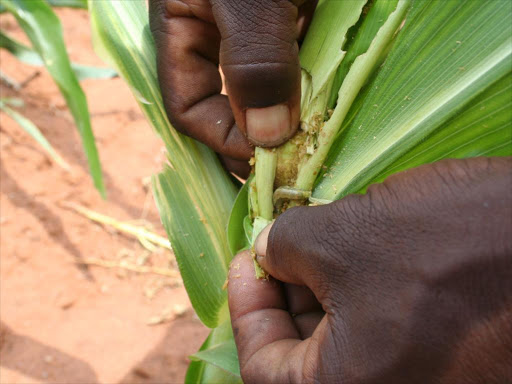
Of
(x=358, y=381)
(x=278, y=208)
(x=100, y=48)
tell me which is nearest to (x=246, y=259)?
(x=278, y=208)

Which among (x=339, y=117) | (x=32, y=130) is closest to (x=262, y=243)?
(x=339, y=117)

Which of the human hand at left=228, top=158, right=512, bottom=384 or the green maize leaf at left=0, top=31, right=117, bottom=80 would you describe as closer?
the human hand at left=228, top=158, right=512, bottom=384

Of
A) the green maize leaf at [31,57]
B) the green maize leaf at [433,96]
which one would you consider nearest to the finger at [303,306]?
the green maize leaf at [433,96]

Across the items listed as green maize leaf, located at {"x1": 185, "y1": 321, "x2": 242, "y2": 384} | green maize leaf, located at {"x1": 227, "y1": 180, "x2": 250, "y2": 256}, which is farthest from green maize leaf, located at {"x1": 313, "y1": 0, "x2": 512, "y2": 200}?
green maize leaf, located at {"x1": 185, "y1": 321, "x2": 242, "y2": 384}

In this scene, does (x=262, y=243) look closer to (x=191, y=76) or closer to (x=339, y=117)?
(x=339, y=117)

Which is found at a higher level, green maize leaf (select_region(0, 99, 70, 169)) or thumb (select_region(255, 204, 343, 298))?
thumb (select_region(255, 204, 343, 298))

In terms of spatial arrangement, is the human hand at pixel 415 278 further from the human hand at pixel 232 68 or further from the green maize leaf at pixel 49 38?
the green maize leaf at pixel 49 38

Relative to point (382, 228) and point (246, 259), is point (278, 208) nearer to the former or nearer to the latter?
point (246, 259)

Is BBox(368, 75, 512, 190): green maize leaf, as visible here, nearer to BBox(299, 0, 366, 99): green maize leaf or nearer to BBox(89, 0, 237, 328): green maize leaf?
BBox(299, 0, 366, 99): green maize leaf
